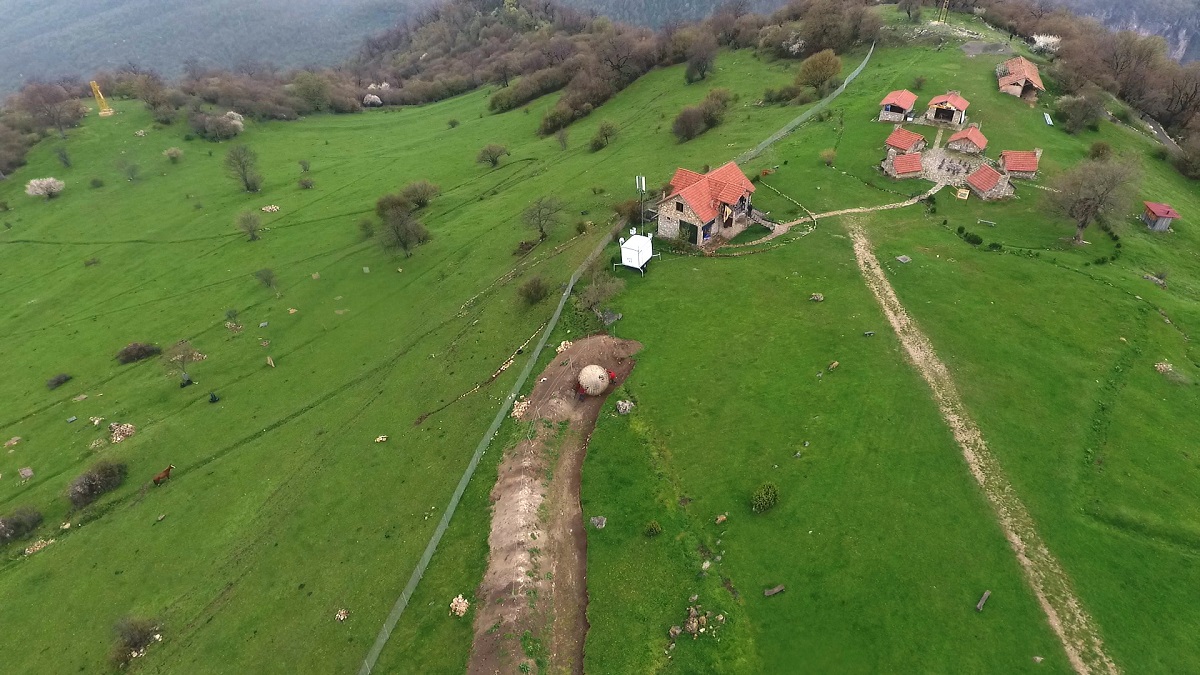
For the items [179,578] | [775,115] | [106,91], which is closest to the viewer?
[179,578]

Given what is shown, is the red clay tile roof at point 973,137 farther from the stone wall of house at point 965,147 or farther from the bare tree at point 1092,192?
the bare tree at point 1092,192

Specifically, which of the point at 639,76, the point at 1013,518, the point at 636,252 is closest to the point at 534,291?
the point at 636,252

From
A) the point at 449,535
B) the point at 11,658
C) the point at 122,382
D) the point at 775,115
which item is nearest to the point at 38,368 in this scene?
the point at 122,382

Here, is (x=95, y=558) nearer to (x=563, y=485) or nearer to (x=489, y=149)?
(x=563, y=485)

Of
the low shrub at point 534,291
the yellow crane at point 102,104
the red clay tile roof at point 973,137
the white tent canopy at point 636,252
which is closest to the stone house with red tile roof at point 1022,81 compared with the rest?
A: the red clay tile roof at point 973,137

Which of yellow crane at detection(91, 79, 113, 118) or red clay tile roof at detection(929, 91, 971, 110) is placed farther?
yellow crane at detection(91, 79, 113, 118)

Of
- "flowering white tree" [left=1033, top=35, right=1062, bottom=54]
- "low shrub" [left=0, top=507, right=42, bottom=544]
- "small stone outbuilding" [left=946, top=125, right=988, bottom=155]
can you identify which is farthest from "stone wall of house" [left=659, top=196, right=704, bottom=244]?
"flowering white tree" [left=1033, top=35, right=1062, bottom=54]

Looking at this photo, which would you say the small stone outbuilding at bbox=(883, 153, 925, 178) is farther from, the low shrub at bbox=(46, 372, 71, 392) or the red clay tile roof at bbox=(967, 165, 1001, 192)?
the low shrub at bbox=(46, 372, 71, 392)
